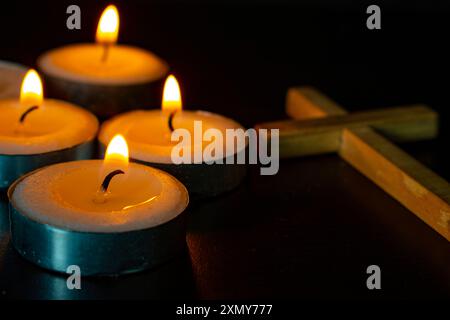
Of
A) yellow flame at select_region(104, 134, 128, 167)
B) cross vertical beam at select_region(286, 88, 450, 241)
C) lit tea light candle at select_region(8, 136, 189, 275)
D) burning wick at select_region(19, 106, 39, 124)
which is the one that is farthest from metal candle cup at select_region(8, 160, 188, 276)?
cross vertical beam at select_region(286, 88, 450, 241)

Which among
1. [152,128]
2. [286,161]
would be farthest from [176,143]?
[286,161]

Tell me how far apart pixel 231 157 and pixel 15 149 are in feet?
1.03

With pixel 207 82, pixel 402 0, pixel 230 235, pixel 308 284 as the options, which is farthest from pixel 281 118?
pixel 402 0

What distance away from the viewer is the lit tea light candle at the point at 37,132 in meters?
1.28

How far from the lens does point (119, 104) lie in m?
1.59

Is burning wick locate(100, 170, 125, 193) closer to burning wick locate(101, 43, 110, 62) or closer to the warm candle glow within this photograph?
the warm candle glow

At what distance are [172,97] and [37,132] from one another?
224 millimetres

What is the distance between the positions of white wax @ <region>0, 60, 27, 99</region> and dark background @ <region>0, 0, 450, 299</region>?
0.72 feet

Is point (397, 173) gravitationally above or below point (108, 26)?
below

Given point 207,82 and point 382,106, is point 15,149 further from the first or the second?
point 382,106

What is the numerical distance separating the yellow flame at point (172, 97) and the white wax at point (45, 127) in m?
0.12

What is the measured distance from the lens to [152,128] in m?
1.43

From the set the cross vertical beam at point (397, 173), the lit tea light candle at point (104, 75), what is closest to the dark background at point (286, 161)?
the cross vertical beam at point (397, 173)

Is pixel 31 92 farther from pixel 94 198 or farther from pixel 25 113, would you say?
pixel 94 198
